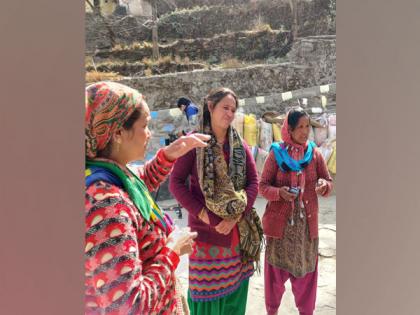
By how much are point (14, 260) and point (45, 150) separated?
0.58 feet

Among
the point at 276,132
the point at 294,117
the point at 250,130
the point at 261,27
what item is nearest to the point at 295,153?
the point at 294,117

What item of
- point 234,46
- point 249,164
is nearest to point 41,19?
point 249,164

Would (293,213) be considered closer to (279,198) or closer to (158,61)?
(279,198)

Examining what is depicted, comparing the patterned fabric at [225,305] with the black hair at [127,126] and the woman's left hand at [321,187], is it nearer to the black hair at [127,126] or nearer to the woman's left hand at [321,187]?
the woman's left hand at [321,187]

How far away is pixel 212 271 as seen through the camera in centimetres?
212

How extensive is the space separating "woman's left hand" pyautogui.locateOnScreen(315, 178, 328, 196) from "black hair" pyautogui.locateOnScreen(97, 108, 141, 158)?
1.51m

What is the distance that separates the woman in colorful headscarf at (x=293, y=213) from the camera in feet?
8.14

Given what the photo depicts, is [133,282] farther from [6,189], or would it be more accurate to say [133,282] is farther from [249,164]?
[249,164]

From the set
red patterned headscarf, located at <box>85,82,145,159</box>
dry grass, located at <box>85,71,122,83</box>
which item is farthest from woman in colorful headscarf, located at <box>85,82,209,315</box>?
dry grass, located at <box>85,71,122,83</box>

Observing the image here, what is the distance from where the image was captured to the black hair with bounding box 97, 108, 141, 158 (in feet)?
3.83

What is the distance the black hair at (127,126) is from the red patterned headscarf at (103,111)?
0.06 feet

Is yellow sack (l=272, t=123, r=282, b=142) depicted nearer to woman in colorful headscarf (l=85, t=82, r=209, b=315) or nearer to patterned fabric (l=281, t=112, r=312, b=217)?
patterned fabric (l=281, t=112, r=312, b=217)

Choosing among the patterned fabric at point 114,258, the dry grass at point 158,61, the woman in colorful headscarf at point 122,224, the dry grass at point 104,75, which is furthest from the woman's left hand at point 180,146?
the dry grass at point 158,61

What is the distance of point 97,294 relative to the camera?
1.02 m
